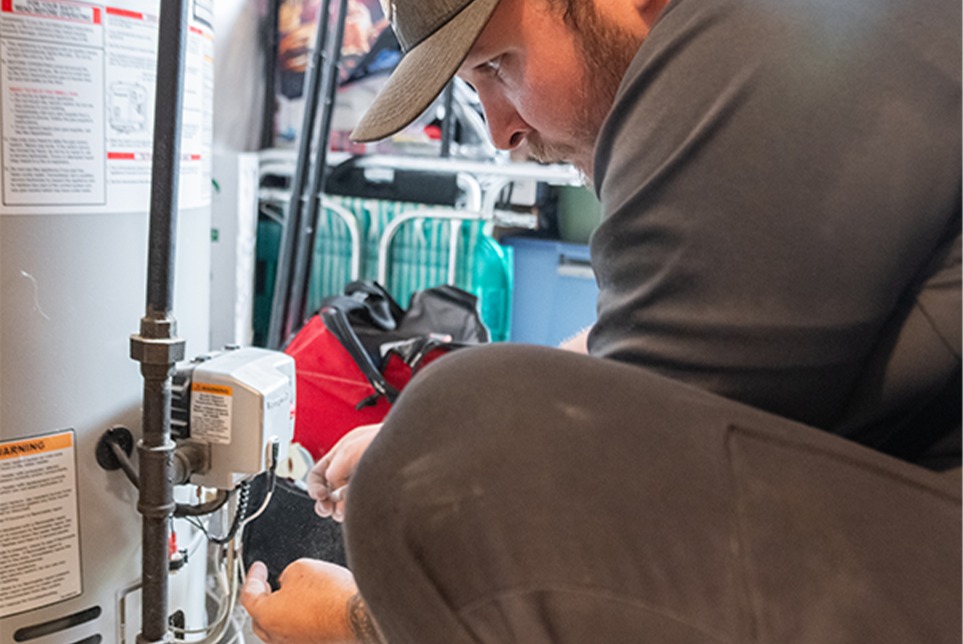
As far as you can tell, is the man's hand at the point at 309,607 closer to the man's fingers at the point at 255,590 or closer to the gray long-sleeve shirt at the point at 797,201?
the man's fingers at the point at 255,590

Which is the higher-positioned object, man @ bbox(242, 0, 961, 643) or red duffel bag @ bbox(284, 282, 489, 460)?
man @ bbox(242, 0, 961, 643)

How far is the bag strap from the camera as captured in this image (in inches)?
65.2

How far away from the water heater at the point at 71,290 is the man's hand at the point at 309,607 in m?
0.23

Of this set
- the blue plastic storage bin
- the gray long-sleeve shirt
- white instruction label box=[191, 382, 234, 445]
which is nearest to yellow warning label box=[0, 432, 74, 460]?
white instruction label box=[191, 382, 234, 445]

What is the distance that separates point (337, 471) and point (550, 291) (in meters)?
1.44

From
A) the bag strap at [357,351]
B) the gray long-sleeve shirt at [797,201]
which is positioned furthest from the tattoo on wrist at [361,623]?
the bag strap at [357,351]

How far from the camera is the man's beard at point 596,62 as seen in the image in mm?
636

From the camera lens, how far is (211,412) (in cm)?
88

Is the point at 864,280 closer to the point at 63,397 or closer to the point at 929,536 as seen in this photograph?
the point at 929,536

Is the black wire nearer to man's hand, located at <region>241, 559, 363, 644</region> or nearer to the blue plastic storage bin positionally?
man's hand, located at <region>241, 559, 363, 644</region>

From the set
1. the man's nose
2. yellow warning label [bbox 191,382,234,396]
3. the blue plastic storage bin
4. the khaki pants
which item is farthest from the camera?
the blue plastic storage bin

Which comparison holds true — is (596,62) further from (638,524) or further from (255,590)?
(255,590)

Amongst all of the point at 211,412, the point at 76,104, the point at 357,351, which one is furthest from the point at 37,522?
the point at 357,351

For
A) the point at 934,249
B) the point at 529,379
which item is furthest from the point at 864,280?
the point at 529,379
